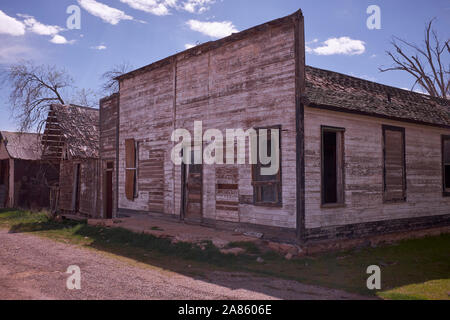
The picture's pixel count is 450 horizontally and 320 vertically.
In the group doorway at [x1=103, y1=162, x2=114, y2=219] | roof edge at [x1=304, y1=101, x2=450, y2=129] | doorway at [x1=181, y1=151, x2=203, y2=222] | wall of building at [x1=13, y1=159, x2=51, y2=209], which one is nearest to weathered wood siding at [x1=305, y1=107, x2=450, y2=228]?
roof edge at [x1=304, y1=101, x2=450, y2=129]

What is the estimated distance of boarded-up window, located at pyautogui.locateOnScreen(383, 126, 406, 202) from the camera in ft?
37.4

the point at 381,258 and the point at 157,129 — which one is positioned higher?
the point at 157,129

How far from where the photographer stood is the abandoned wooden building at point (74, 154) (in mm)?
16656

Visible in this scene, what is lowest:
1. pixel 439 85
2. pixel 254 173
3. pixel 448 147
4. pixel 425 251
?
pixel 425 251

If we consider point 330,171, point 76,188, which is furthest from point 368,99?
point 76,188

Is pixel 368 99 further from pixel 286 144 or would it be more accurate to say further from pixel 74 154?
pixel 74 154

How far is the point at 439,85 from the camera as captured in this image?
101ft

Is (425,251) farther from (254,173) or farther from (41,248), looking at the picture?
(41,248)

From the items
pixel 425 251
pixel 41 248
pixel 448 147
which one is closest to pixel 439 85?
pixel 448 147

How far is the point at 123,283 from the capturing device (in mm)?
6691

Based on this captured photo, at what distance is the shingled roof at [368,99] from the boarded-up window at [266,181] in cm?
141

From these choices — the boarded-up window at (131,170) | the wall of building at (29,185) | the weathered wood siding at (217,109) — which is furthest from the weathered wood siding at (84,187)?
the wall of building at (29,185)
